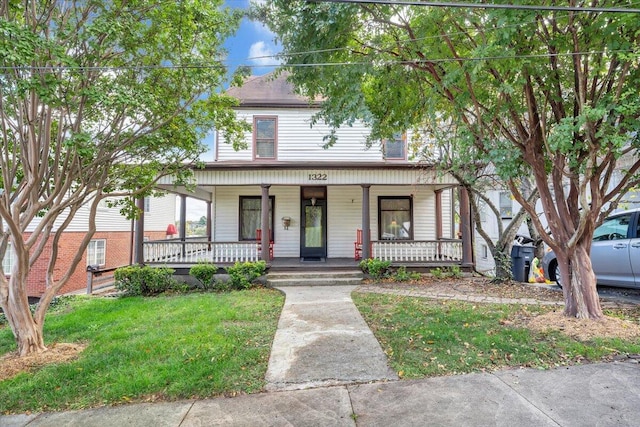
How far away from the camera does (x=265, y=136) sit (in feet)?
37.9

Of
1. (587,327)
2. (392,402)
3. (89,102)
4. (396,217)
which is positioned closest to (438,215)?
(396,217)

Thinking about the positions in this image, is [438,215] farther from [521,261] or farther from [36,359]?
Result: [36,359]

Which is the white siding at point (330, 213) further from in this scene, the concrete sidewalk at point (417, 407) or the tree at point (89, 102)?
the concrete sidewalk at point (417, 407)

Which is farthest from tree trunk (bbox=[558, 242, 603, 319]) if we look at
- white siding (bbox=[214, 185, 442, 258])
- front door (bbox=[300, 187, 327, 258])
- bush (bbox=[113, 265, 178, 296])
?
bush (bbox=[113, 265, 178, 296])

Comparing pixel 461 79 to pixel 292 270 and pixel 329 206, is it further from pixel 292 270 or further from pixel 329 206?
pixel 329 206

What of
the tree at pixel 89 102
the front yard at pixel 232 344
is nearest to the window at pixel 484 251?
the front yard at pixel 232 344

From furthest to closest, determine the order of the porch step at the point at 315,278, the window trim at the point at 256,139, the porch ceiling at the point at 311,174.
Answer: the window trim at the point at 256,139 → the porch ceiling at the point at 311,174 → the porch step at the point at 315,278

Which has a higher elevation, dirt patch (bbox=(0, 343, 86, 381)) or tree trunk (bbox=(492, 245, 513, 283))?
tree trunk (bbox=(492, 245, 513, 283))

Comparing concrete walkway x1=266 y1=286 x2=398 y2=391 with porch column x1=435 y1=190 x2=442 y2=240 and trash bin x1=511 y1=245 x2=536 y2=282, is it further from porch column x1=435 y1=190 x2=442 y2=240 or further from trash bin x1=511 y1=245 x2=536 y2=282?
porch column x1=435 y1=190 x2=442 y2=240

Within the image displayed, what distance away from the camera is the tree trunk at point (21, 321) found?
4.31m

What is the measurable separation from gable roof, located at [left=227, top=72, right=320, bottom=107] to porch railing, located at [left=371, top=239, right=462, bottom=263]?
5.52 metres

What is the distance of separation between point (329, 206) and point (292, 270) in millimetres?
3366

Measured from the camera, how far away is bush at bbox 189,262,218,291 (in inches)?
353

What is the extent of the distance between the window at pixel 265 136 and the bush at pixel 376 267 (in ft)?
16.1
